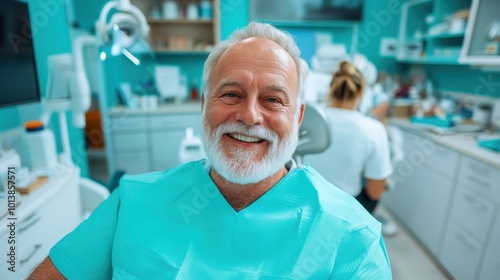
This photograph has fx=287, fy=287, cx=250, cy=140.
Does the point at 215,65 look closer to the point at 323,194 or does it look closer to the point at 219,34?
the point at 323,194

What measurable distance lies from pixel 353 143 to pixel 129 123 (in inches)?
94.7

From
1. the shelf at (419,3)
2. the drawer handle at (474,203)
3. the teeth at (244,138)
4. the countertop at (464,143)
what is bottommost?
the drawer handle at (474,203)

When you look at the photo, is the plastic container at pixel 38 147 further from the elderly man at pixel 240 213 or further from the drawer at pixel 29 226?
the elderly man at pixel 240 213

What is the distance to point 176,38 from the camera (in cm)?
343

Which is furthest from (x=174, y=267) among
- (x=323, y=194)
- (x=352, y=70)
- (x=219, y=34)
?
(x=219, y=34)

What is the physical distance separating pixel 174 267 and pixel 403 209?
2.39m

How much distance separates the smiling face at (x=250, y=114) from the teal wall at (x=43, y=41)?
1.37 metres

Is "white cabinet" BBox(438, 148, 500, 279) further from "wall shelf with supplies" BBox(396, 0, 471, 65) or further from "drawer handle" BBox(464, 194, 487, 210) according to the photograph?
"wall shelf with supplies" BBox(396, 0, 471, 65)

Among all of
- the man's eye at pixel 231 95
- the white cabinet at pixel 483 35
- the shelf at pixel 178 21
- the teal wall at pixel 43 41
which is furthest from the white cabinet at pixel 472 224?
the shelf at pixel 178 21

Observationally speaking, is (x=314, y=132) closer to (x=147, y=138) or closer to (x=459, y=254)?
(x=459, y=254)

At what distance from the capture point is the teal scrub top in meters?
0.80

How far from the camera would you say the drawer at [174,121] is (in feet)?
10.3

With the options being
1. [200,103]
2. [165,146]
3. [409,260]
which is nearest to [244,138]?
[200,103]

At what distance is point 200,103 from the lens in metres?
2.28
